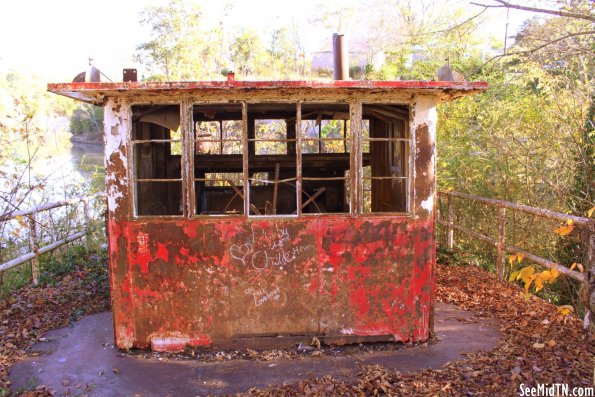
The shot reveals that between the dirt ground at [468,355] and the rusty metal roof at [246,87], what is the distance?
2.70m

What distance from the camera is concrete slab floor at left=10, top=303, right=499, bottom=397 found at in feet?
14.8

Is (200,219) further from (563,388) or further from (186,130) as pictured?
(563,388)

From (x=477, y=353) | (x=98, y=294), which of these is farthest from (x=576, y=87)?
(x=98, y=294)

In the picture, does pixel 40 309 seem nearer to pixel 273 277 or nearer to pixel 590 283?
pixel 273 277

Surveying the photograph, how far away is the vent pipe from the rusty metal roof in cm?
46

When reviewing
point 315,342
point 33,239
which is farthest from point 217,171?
point 315,342

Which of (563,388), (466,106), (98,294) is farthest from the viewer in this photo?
(466,106)

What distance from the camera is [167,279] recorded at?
17.1 ft

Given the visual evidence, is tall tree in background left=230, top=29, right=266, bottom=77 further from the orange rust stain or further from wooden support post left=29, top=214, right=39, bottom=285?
the orange rust stain

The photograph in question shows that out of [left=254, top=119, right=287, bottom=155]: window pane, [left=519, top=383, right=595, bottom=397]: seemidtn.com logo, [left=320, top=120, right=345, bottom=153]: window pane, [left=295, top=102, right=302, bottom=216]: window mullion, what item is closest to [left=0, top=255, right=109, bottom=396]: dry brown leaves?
[left=295, top=102, right=302, bottom=216]: window mullion

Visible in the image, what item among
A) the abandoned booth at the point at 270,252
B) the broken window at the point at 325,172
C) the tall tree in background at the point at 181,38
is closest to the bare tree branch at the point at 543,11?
the abandoned booth at the point at 270,252

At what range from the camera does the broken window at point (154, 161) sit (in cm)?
543

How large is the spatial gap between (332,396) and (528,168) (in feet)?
19.9

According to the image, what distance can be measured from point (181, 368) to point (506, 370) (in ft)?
10.3
